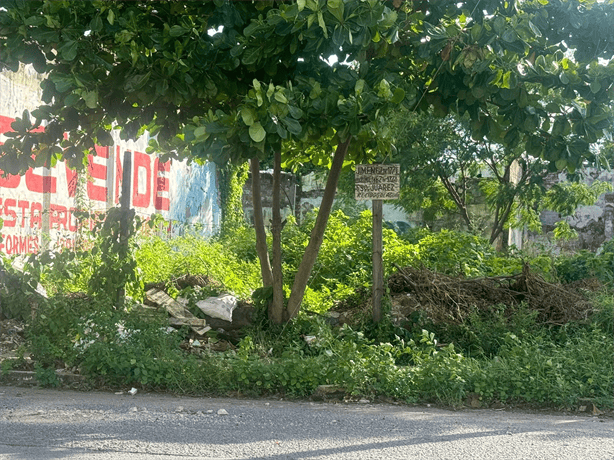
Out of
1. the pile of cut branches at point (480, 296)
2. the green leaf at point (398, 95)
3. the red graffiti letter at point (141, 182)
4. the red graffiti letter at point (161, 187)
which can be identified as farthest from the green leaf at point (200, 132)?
the red graffiti letter at point (161, 187)

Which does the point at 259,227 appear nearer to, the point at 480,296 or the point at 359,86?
the point at 359,86

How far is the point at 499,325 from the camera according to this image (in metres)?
7.92

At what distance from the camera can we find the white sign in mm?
8367

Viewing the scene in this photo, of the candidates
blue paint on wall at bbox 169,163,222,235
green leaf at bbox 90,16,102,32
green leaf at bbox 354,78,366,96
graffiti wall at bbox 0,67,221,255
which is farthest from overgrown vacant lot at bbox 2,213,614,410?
blue paint on wall at bbox 169,163,222,235

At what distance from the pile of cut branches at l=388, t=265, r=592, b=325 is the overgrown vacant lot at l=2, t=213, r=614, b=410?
0.02 m

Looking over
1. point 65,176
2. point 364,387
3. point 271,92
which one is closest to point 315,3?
point 271,92

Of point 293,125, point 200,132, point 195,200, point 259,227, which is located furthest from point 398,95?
point 195,200

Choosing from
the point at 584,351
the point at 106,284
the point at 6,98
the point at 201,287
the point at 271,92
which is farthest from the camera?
the point at 6,98

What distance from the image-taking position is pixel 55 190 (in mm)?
12086

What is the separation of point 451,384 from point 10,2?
4.99 metres

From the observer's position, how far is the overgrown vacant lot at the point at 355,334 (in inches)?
247

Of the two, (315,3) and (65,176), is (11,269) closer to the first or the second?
(65,176)

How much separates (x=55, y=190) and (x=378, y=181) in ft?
20.6

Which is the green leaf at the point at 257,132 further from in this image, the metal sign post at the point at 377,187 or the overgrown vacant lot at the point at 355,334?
the metal sign post at the point at 377,187
